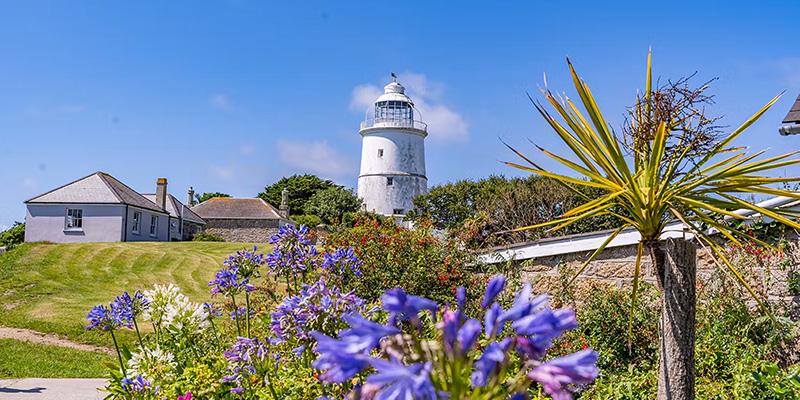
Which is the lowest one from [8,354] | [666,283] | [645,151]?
[8,354]

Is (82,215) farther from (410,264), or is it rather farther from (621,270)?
(621,270)

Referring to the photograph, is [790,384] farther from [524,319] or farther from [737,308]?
[524,319]

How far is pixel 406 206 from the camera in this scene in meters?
37.3

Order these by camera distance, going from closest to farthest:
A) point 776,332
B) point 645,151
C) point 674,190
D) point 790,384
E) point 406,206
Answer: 1. point 674,190
2. point 645,151
3. point 790,384
4. point 776,332
5. point 406,206

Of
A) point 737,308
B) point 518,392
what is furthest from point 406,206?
point 518,392

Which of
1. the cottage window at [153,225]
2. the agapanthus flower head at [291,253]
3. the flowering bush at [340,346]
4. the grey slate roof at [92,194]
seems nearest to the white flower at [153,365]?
the flowering bush at [340,346]

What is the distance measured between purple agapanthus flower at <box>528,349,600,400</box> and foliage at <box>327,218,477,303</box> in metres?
6.16

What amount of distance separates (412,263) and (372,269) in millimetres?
527

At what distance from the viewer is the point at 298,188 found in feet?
166

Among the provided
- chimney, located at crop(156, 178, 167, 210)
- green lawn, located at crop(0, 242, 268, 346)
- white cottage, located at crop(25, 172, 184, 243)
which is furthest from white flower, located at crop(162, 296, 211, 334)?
chimney, located at crop(156, 178, 167, 210)

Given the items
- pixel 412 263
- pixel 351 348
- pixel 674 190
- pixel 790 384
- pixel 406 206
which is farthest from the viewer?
pixel 406 206

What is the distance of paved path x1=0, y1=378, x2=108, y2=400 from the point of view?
6.02 m

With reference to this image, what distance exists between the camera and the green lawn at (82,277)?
13758 mm

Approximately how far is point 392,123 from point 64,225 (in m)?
18.3
